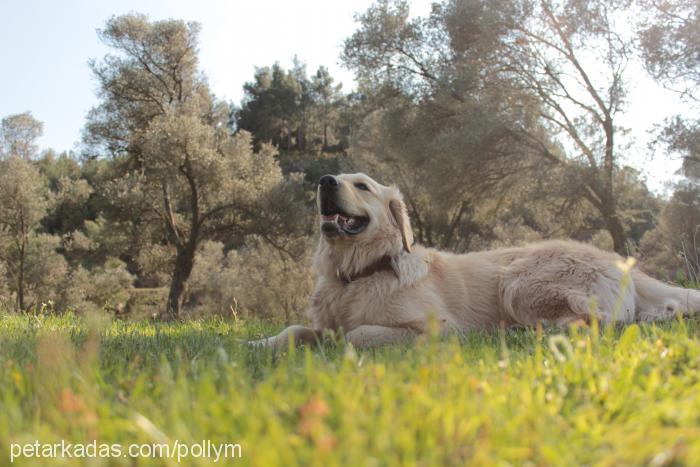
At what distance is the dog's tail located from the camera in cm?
493

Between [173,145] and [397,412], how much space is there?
942 inches

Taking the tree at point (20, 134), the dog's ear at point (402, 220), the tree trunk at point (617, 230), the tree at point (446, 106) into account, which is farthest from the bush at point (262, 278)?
the dog's ear at point (402, 220)

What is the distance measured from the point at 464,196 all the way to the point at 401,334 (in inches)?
781

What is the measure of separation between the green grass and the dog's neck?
8.69ft

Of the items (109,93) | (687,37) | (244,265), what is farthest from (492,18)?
(109,93)

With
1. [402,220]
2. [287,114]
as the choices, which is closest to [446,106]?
[402,220]

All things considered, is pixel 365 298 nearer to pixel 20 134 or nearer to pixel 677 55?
pixel 677 55

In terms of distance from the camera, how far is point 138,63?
1103 inches

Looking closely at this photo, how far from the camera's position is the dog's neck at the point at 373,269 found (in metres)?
5.02

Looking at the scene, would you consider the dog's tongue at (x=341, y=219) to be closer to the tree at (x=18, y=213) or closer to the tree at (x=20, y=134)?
the tree at (x=18, y=213)

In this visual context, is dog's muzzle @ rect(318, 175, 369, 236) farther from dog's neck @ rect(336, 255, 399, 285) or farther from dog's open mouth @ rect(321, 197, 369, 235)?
dog's neck @ rect(336, 255, 399, 285)

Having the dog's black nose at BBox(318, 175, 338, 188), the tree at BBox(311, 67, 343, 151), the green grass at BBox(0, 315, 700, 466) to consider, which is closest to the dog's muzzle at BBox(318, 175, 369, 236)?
the dog's black nose at BBox(318, 175, 338, 188)

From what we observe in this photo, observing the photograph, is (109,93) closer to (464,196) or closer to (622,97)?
(464,196)

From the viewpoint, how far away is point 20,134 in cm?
3616
